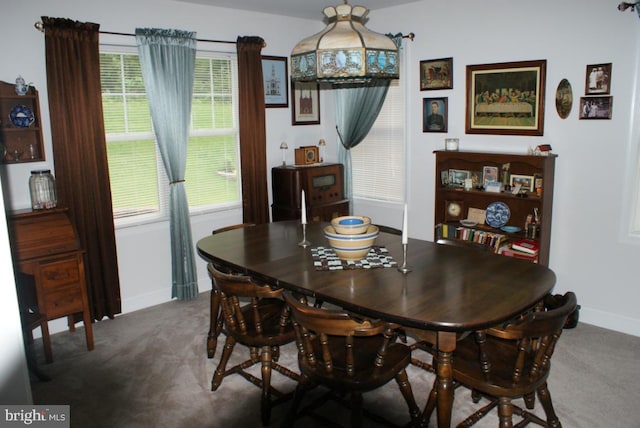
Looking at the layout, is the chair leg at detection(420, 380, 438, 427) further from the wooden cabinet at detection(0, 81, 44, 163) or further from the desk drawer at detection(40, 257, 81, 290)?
the wooden cabinet at detection(0, 81, 44, 163)

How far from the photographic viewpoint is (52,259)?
349cm

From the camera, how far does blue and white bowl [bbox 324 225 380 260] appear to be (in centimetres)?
290

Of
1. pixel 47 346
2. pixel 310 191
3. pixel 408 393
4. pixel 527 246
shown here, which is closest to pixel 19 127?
pixel 47 346

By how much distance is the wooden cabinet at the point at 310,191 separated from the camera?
5043mm

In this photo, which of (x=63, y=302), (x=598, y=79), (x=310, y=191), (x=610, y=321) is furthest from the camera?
(x=310, y=191)

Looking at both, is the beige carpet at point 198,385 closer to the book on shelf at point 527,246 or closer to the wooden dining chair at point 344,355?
the wooden dining chair at point 344,355

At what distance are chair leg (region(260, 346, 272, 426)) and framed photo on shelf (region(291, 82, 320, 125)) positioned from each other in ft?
10.2

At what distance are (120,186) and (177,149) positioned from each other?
568 millimetres

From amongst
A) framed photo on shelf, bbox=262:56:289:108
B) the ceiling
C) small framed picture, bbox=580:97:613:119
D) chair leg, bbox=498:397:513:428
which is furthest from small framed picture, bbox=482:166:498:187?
chair leg, bbox=498:397:513:428

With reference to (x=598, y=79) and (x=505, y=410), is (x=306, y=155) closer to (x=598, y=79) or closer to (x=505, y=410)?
(x=598, y=79)

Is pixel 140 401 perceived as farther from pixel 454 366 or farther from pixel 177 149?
pixel 177 149

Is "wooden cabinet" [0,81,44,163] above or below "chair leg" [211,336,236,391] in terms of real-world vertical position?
above

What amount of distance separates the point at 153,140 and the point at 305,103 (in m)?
1.74

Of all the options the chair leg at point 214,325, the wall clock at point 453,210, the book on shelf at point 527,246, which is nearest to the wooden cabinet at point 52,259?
the chair leg at point 214,325
